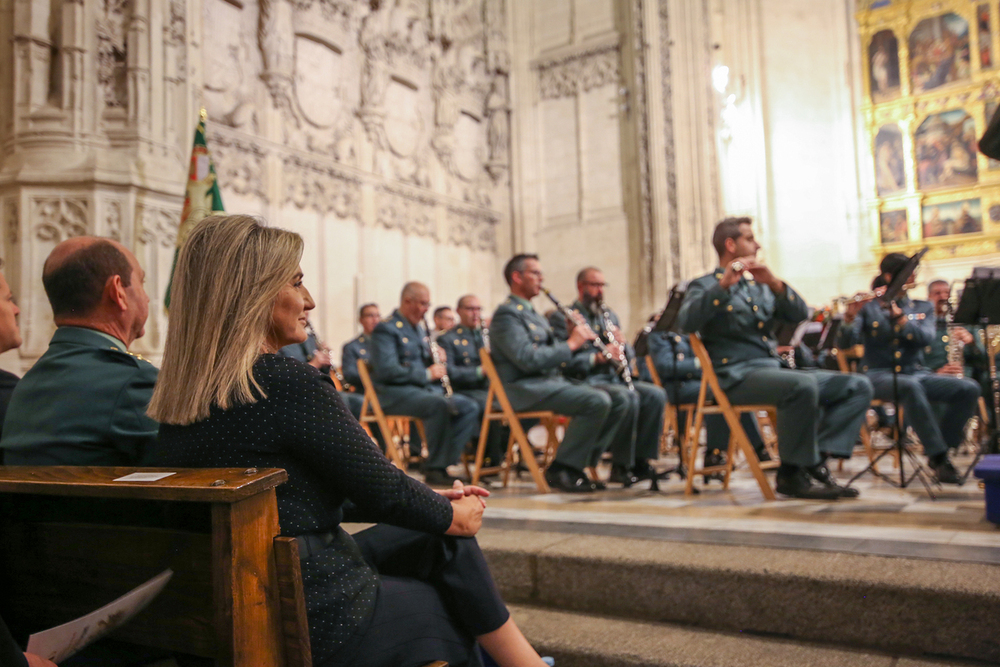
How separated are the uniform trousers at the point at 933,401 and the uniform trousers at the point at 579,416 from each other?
5.60 ft

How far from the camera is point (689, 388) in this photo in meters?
5.48

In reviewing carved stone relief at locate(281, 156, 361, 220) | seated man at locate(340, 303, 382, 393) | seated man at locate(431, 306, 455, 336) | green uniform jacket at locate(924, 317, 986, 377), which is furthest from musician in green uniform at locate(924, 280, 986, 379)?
carved stone relief at locate(281, 156, 361, 220)

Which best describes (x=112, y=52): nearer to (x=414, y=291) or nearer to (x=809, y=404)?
(x=414, y=291)

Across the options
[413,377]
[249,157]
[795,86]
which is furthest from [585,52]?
[413,377]

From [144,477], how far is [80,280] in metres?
0.90

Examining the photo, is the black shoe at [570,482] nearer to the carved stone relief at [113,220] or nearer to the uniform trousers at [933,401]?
the uniform trousers at [933,401]

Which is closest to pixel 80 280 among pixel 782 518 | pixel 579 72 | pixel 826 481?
pixel 782 518

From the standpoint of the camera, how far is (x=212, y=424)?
1492 mm

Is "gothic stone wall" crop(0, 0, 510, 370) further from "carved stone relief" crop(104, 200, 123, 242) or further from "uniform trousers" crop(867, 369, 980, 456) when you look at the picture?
"uniform trousers" crop(867, 369, 980, 456)

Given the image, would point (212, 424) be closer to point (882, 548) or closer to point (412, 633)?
point (412, 633)

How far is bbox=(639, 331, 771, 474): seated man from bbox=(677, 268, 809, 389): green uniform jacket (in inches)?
14.7

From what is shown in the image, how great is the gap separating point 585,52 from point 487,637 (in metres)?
11.4

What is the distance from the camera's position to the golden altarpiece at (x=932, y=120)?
528 inches

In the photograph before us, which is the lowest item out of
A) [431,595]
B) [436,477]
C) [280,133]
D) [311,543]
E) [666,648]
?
[666,648]
